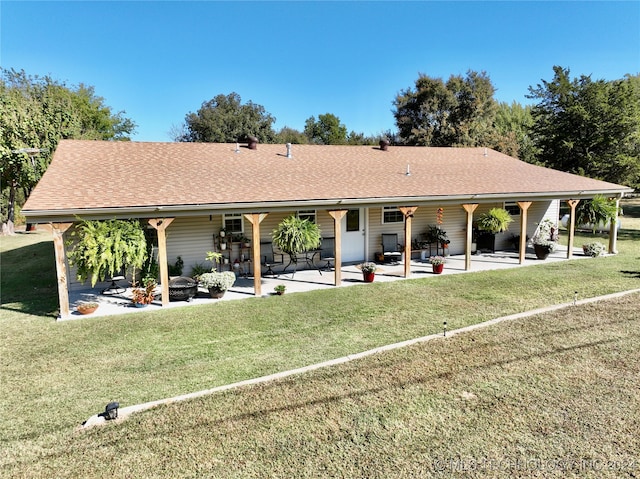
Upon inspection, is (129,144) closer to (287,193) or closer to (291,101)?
(287,193)

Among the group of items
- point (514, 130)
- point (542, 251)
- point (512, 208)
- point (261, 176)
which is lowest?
point (542, 251)

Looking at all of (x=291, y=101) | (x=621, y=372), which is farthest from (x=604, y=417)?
(x=291, y=101)

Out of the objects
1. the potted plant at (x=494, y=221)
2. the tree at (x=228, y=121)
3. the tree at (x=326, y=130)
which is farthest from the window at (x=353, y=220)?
the tree at (x=326, y=130)

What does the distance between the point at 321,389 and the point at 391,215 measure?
9294 millimetres

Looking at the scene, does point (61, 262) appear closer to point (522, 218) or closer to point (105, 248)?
point (105, 248)

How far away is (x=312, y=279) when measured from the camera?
11109 millimetres

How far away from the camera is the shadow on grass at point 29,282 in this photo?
29.5ft

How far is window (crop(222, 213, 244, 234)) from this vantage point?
11.5m

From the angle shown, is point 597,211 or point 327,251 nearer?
point 327,251

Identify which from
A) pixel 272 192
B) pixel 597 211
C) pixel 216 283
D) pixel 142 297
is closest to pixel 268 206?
pixel 272 192

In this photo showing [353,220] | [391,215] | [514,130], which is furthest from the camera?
[514,130]

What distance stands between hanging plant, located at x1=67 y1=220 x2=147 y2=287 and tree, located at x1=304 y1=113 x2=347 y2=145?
4337cm

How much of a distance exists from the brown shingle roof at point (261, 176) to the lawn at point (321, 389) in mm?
2777

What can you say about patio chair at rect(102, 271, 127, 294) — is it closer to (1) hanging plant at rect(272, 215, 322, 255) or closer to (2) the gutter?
(2) the gutter
